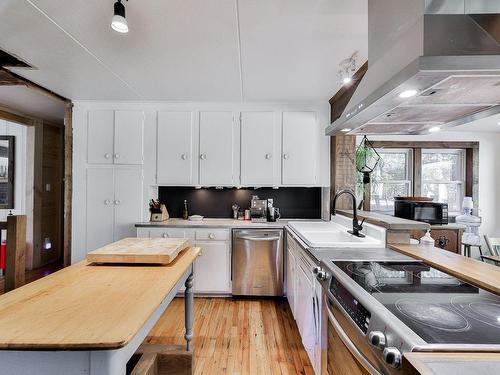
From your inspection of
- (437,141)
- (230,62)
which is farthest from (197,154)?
(437,141)

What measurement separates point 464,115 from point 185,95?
8.92 feet

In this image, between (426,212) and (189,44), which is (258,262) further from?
(189,44)

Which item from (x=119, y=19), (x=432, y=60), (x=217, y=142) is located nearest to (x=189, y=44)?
(x=119, y=19)

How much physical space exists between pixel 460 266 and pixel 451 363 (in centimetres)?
102

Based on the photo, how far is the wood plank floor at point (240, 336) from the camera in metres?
2.06

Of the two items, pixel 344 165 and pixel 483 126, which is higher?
pixel 483 126

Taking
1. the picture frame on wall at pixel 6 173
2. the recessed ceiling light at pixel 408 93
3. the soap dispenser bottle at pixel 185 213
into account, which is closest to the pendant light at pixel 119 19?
the recessed ceiling light at pixel 408 93

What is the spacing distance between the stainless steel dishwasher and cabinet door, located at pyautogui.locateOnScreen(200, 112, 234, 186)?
2.63ft

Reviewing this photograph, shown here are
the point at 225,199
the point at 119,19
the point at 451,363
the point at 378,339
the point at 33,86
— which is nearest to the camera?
the point at 451,363

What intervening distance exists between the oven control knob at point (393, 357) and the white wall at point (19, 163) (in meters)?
5.37

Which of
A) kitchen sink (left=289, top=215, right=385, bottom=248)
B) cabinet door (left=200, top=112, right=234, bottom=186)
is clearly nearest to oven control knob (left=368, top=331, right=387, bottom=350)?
kitchen sink (left=289, top=215, right=385, bottom=248)

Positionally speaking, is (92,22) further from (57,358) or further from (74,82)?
(57,358)

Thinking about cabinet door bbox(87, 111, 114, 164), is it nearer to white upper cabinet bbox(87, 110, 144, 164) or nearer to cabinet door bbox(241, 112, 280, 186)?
white upper cabinet bbox(87, 110, 144, 164)

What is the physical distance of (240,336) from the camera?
2.44 meters
